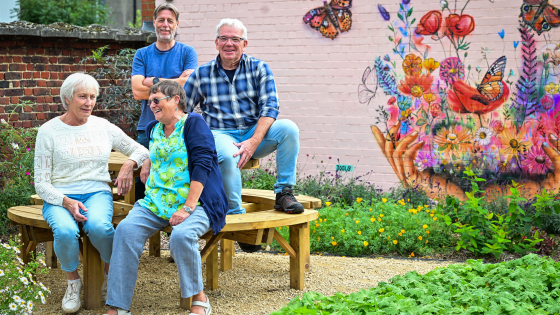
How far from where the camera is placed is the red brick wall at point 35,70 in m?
6.04

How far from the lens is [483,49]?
603 centimetres

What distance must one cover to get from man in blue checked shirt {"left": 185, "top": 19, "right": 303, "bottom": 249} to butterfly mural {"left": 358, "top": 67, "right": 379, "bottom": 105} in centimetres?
274

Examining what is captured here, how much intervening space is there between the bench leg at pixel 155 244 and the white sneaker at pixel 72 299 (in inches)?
50.2

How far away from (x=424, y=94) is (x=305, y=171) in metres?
1.68

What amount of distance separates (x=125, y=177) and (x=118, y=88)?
145 inches

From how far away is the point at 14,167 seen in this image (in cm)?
580

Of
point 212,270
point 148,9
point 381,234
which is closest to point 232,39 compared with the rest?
point 212,270

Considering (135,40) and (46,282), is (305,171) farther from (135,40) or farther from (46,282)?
(46,282)

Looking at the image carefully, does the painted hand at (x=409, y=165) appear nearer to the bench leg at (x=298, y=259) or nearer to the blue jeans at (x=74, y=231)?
the bench leg at (x=298, y=259)

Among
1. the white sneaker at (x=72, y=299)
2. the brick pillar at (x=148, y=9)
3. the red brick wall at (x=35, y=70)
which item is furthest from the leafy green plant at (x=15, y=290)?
the brick pillar at (x=148, y=9)

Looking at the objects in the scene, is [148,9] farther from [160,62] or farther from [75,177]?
[75,177]

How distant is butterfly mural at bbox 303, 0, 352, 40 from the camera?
21.5 feet

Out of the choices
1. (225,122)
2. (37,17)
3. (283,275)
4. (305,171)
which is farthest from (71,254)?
(37,17)

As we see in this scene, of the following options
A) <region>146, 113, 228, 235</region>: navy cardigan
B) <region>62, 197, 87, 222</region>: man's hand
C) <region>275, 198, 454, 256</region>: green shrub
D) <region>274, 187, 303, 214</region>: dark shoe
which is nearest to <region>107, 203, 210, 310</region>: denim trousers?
<region>146, 113, 228, 235</region>: navy cardigan
